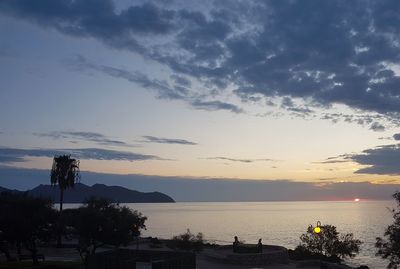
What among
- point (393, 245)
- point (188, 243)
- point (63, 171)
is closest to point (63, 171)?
point (63, 171)

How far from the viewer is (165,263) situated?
26172mm

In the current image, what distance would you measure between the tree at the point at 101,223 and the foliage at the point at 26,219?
102 inches

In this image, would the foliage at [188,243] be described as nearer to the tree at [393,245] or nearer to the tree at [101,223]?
the tree at [101,223]

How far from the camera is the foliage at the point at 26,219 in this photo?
3625 cm

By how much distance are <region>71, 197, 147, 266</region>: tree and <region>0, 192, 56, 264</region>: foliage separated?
258 centimetres

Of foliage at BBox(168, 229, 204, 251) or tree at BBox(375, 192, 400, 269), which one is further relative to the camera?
foliage at BBox(168, 229, 204, 251)

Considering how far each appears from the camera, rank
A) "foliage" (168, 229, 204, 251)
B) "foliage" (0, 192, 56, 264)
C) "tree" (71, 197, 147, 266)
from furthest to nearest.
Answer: "foliage" (168, 229, 204, 251) < "tree" (71, 197, 147, 266) < "foliage" (0, 192, 56, 264)

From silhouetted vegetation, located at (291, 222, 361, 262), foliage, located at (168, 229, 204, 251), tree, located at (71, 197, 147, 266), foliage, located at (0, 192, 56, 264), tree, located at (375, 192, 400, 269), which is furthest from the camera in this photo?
Answer: foliage, located at (168, 229, 204, 251)

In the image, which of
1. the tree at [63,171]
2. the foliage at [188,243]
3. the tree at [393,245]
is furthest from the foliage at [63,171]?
the tree at [393,245]

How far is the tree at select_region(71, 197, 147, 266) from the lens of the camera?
3647cm

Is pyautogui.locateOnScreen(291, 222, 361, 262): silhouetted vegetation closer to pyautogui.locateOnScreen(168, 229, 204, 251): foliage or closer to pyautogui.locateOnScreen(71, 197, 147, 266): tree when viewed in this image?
pyautogui.locateOnScreen(168, 229, 204, 251): foliage

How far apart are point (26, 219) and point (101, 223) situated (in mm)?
5490

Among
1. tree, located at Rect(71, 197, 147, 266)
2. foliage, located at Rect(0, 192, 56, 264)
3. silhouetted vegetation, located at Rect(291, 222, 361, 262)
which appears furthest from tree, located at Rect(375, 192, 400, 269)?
foliage, located at Rect(0, 192, 56, 264)

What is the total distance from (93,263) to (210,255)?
575 inches
